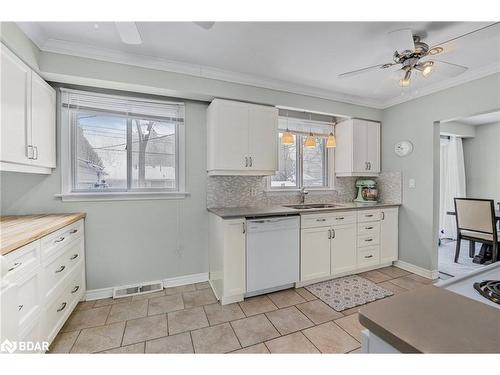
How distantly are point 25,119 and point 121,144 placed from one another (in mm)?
833

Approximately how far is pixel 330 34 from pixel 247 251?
2.15 meters

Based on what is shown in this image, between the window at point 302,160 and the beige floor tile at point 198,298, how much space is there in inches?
64.2

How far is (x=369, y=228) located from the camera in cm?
314

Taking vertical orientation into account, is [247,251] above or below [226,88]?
below

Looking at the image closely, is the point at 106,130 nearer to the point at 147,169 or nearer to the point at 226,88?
the point at 147,169

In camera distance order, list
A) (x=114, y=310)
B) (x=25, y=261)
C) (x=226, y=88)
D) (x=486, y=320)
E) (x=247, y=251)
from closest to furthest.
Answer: (x=486, y=320) → (x=25, y=261) → (x=114, y=310) → (x=247, y=251) → (x=226, y=88)

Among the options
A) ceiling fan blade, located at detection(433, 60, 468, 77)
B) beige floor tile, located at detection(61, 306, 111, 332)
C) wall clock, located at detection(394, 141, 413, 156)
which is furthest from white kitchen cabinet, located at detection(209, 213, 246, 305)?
wall clock, located at detection(394, 141, 413, 156)

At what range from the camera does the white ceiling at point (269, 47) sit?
1.83 metres

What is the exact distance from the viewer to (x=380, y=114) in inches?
143

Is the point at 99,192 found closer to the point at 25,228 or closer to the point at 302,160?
the point at 25,228

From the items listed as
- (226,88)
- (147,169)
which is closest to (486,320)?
(226,88)

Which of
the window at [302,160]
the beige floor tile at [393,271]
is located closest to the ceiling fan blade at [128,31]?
the window at [302,160]

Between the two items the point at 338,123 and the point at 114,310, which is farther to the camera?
the point at 338,123

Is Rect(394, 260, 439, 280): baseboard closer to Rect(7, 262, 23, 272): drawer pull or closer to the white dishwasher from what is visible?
the white dishwasher
